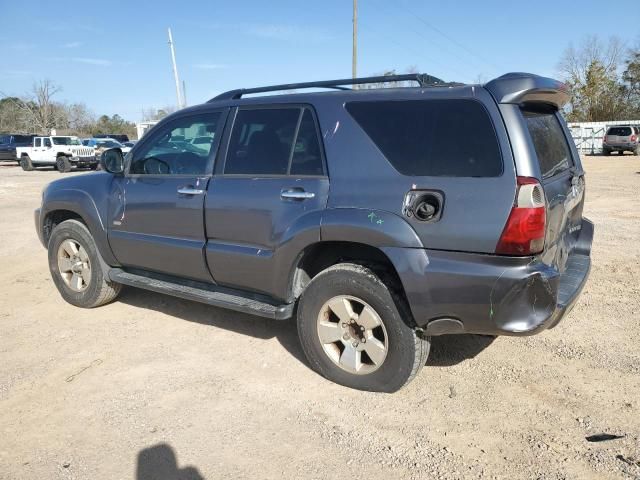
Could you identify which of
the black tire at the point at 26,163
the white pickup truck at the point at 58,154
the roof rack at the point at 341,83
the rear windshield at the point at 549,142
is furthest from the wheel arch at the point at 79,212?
the black tire at the point at 26,163

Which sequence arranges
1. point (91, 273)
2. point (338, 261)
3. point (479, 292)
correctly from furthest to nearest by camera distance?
point (91, 273), point (338, 261), point (479, 292)

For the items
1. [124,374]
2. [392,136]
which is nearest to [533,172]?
[392,136]

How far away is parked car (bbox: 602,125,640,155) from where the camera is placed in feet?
98.9

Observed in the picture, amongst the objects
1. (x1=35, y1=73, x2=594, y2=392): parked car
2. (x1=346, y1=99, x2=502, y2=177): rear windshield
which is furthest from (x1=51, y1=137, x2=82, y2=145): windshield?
(x1=346, y1=99, x2=502, y2=177): rear windshield

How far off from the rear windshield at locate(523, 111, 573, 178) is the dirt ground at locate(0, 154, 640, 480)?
1.39 meters

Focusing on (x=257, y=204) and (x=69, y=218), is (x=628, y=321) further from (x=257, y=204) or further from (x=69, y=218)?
(x=69, y=218)

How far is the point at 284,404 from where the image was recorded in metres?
3.23

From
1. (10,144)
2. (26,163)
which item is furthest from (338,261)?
(10,144)

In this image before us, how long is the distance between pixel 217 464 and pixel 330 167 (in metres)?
1.83

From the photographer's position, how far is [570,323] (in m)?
4.29

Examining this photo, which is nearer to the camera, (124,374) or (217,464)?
(217,464)

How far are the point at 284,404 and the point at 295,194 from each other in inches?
52.5

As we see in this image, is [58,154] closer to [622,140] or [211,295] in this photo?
[211,295]

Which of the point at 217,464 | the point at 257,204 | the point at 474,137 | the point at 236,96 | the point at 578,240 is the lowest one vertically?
the point at 217,464
